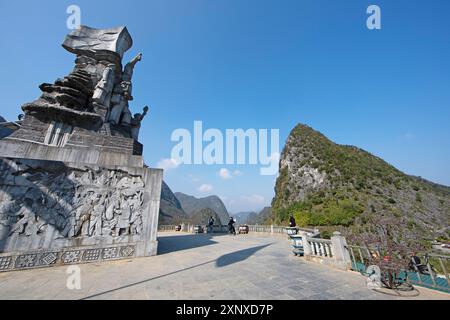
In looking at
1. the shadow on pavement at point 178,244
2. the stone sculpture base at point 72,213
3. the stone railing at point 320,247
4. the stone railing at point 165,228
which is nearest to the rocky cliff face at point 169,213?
the stone railing at point 165,228

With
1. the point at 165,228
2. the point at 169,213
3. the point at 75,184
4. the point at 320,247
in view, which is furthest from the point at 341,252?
the point at 169,213

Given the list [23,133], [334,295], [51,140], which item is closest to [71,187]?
[51,140]

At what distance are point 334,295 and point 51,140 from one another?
13309 mm

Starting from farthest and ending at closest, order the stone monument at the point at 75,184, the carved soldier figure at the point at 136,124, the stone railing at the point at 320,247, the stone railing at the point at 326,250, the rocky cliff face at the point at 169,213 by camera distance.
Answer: the rocky cliff face at the point at 169,213
the carved soldier figure at the point at 136,124
the stone railing at the point at 320,247
the stone railing at the point at 326,250
the stone monument at the point at 75,184

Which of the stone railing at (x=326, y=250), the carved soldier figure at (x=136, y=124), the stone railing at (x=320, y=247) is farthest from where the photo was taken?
the carved soldier figure at (x=136, y=124)

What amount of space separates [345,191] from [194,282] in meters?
45.5

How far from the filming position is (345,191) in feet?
133

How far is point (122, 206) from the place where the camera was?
26.1 feet

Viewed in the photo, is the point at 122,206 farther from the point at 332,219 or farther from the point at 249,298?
the point at 332,219

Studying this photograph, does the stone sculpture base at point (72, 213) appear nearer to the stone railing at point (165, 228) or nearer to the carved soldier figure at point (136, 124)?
the carved soldier figure at point (136, 124)

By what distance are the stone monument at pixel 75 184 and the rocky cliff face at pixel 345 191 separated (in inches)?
1276

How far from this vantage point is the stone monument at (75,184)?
6.38m

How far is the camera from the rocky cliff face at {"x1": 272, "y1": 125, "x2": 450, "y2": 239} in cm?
3309
